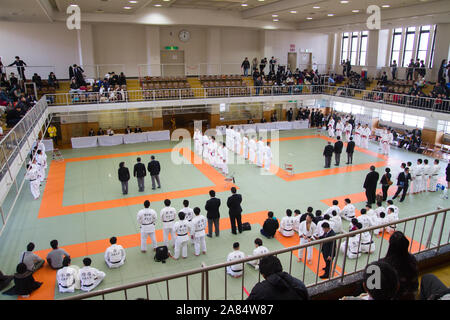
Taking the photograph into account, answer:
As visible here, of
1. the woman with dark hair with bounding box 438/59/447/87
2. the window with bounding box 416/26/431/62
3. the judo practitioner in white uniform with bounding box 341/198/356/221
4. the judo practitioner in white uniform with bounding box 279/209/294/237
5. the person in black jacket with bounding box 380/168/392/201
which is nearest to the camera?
the judo practitioner in white uniform with bounding box 279/209/294/237

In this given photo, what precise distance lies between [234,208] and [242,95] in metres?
16.5

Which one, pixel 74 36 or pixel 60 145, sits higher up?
pixel 74 36

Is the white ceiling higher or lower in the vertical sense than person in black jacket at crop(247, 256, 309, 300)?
higher

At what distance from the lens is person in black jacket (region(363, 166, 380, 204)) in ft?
40.1

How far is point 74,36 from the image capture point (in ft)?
81.7

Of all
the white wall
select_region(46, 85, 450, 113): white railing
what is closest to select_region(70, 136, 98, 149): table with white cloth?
select_region(46, 85, 450, 113): white railing

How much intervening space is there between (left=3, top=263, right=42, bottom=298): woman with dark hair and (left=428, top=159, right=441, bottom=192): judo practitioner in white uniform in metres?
14.5

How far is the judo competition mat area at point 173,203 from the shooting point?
8.52m

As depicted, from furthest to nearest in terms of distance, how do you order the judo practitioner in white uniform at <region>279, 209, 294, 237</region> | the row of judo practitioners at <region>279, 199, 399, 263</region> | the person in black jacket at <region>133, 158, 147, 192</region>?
the person in black jacket at <region>133, 158, 147, 192</region>, the judo practitioner in white uniform at <region>279, 209, 294, 237</region>, the row of judo practitioners at <region>279, 199, 399, 263</region>

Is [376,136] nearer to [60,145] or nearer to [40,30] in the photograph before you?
[60,145]

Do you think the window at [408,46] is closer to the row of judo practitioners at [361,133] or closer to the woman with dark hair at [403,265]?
the row of judo practitioners at [361,133]

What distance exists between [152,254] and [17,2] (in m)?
12.9

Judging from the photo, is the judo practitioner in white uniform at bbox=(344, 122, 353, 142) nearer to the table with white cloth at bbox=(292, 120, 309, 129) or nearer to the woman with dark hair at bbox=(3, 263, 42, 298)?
the table with white cloth at bbox=(292, 120, 309, 129)
